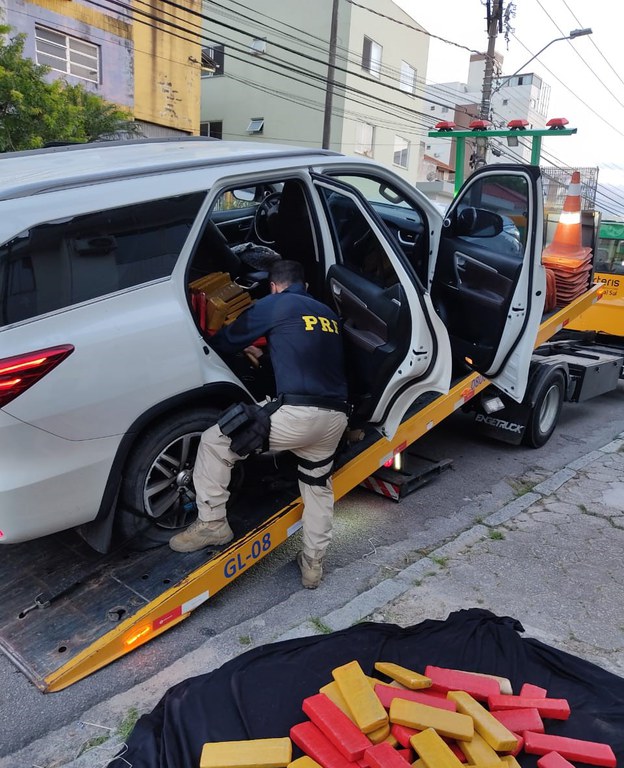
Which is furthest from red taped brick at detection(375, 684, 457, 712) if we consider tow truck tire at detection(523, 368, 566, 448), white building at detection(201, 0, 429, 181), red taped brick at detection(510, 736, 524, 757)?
white building at detection(201, 0, 429, 181)

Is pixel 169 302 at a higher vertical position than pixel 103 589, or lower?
higher

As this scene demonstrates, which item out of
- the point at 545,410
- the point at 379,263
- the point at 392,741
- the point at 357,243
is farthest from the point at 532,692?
the point at 545,410

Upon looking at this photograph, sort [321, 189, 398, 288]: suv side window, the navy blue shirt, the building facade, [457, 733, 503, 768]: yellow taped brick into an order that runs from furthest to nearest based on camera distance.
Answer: the building facade
[321, 189, 398, 288]: suv side window
the navy blue shirt
[457, 733, 503, 768]: yellow taped brick

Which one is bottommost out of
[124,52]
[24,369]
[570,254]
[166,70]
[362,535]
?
[362,535]

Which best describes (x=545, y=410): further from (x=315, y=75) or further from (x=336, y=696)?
(x=315, y=75)

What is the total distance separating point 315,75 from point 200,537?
22898 mm

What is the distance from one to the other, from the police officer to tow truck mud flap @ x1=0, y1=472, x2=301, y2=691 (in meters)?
0.16

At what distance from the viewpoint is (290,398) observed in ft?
10.8

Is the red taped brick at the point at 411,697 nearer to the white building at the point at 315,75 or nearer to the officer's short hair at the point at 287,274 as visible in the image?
the officer's short hair at the point at 287,274

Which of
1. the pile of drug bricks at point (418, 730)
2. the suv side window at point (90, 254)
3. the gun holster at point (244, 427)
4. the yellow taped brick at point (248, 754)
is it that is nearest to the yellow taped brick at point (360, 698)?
→ the pile of drug bricks at point (418, 730)

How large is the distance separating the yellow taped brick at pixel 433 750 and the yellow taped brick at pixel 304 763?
0.36 metres

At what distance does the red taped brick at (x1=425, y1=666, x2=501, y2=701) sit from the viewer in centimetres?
257

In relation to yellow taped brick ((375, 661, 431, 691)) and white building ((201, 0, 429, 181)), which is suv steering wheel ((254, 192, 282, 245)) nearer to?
yellow taped brick ((375, 661, 431, 691))

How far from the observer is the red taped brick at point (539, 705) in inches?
98.3
